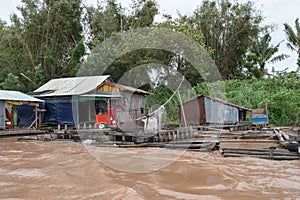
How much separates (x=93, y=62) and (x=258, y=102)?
1208 cm

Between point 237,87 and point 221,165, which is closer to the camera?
point 221,165

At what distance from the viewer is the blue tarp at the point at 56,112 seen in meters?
14.8

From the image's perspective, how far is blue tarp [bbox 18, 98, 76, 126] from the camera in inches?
584

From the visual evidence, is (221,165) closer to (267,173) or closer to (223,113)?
(267,173)

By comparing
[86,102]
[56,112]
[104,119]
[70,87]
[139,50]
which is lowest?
[104,119]

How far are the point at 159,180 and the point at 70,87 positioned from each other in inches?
482

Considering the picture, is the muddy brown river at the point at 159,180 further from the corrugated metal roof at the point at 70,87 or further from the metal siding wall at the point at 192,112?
the corrugated metal roof at the point at 70,87

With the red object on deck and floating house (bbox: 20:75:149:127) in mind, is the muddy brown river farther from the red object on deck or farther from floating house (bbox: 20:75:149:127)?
floating house (bbox: 20:75:149:127)

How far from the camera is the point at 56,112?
1521 cm

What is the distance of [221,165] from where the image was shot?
19.4ft

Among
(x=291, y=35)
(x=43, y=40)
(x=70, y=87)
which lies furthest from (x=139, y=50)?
(x=291, y=35)

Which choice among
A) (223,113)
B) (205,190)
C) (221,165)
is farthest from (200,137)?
(205,190)

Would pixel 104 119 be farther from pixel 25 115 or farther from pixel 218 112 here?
pixel 218 112

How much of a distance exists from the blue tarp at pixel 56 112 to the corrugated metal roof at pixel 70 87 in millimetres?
418
